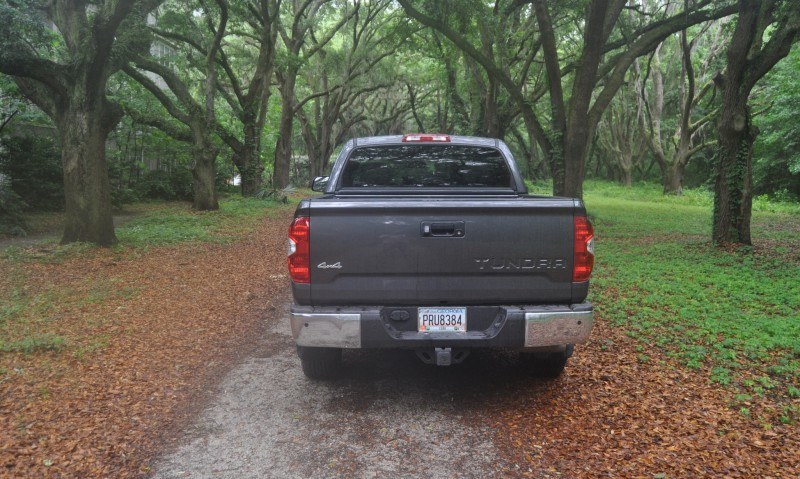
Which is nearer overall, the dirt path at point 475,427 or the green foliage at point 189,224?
the dirt path at point 475,427

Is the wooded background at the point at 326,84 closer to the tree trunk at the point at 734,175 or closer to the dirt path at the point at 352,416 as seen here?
the tree trunk at the point at 734,175

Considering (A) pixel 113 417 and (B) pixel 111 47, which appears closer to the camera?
(A) pixel 113 417

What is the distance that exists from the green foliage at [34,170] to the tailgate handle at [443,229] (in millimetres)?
15455

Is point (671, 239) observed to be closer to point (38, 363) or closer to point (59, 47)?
point (38, 363)

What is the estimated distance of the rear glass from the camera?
5309mm

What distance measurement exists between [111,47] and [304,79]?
75.8 feet

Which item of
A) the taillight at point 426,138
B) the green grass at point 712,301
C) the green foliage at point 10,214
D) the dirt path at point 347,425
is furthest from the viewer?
the green foliage at point 10,214

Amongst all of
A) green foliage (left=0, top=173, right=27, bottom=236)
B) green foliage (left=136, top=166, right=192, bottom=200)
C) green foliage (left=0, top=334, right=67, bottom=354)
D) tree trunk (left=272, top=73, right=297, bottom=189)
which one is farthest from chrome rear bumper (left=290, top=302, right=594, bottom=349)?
tree trunk (left=272, top=73, right=297, bottom=189)

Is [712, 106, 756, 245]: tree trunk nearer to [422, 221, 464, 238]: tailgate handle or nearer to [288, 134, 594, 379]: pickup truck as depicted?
[288, 134, 594, 379]: pickup truck

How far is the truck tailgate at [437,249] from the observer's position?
377 cm

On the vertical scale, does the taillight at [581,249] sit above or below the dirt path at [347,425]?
above

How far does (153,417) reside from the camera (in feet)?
13.6

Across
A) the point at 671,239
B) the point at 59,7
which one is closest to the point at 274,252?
the point at 59,7

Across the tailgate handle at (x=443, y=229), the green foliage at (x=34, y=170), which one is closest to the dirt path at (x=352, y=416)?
the tailgate handle at (x=443, y=229)
